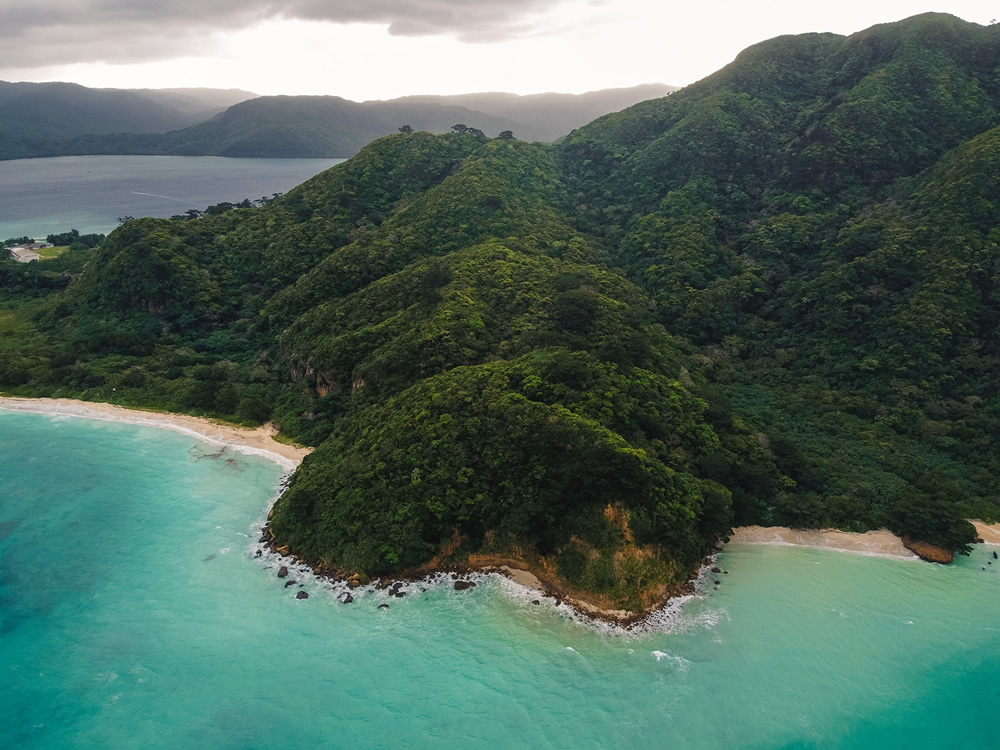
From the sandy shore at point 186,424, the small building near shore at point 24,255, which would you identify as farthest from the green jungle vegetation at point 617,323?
the small building near shore at point 24,255

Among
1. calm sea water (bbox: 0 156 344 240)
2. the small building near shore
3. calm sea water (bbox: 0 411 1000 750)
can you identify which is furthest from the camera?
calm sea water (bbox: 0 156 344 240)

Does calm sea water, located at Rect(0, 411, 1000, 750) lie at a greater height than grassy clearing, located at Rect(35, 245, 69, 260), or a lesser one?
lesser

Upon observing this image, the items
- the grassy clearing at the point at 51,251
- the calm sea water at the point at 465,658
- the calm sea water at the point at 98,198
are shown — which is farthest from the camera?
the calm sea water at the point at 98,198

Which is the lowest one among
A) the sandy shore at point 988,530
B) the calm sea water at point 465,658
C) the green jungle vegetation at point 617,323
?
the calm sea water at point 465,658

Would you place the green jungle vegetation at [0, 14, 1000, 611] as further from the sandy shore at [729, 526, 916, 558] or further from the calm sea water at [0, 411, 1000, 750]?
the calm sea water at [0, 411, 1000, 750]

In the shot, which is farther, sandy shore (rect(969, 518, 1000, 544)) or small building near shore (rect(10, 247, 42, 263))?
small building near shore (rect(10, 247, 42, 263))

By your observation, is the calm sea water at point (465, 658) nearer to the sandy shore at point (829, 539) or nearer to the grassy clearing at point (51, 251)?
the sandy shore at point (829, 539)

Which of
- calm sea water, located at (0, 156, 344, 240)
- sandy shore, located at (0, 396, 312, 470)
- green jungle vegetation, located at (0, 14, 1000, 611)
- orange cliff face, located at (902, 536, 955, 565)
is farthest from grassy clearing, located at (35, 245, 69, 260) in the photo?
orange cliff face, located at (902, 536, 955, 565)

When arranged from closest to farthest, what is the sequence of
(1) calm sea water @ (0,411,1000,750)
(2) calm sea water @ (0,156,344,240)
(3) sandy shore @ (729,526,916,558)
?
(1) calm sea water @ (0,411,1000,750) < (3) sandy shore @ (729,526,916,558) < (2) calm sea water @ (0,156,344,240)
